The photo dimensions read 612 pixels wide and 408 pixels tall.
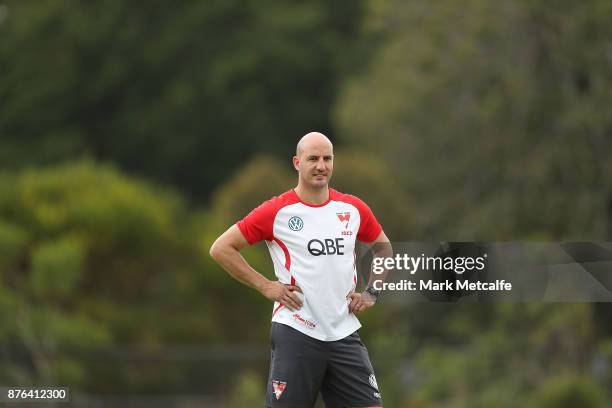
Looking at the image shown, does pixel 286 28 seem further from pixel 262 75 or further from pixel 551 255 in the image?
pixel 551 255

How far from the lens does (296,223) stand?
23.9 feet

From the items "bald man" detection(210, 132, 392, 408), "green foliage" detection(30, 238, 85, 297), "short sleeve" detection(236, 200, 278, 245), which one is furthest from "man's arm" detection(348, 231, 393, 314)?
"green foliage" detection(30, 238, 85, 297)

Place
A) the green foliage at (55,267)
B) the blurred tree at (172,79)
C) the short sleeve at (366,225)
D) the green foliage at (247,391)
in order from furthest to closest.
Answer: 1. the blurred tree at (172,79)
2. the green foliage at (55,267)
3. the green foliage at (247,391)
4. the short sleeve at (366,225)

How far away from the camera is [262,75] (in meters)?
50.2

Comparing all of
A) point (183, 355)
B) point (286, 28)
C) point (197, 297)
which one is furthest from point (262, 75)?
point (183, 355)

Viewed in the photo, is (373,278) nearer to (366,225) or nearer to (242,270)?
(366,225)

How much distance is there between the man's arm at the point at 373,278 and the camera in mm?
7332

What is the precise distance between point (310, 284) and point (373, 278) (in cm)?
75

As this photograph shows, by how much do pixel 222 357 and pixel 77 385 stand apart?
245 cm

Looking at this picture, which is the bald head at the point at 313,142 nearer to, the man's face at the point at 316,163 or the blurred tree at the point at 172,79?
the man's face at the point at 316,163

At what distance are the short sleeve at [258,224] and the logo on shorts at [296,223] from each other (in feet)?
0.35

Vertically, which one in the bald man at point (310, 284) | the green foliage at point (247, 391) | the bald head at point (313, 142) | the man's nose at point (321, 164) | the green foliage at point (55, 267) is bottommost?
the bald man at point (310, 284)

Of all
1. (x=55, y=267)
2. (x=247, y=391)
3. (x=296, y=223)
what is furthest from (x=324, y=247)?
(x=55, y=267)

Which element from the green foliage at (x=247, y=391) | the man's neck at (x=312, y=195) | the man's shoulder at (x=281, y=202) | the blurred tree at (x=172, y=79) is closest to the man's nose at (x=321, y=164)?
the man's neck at (x=312, y=195)
